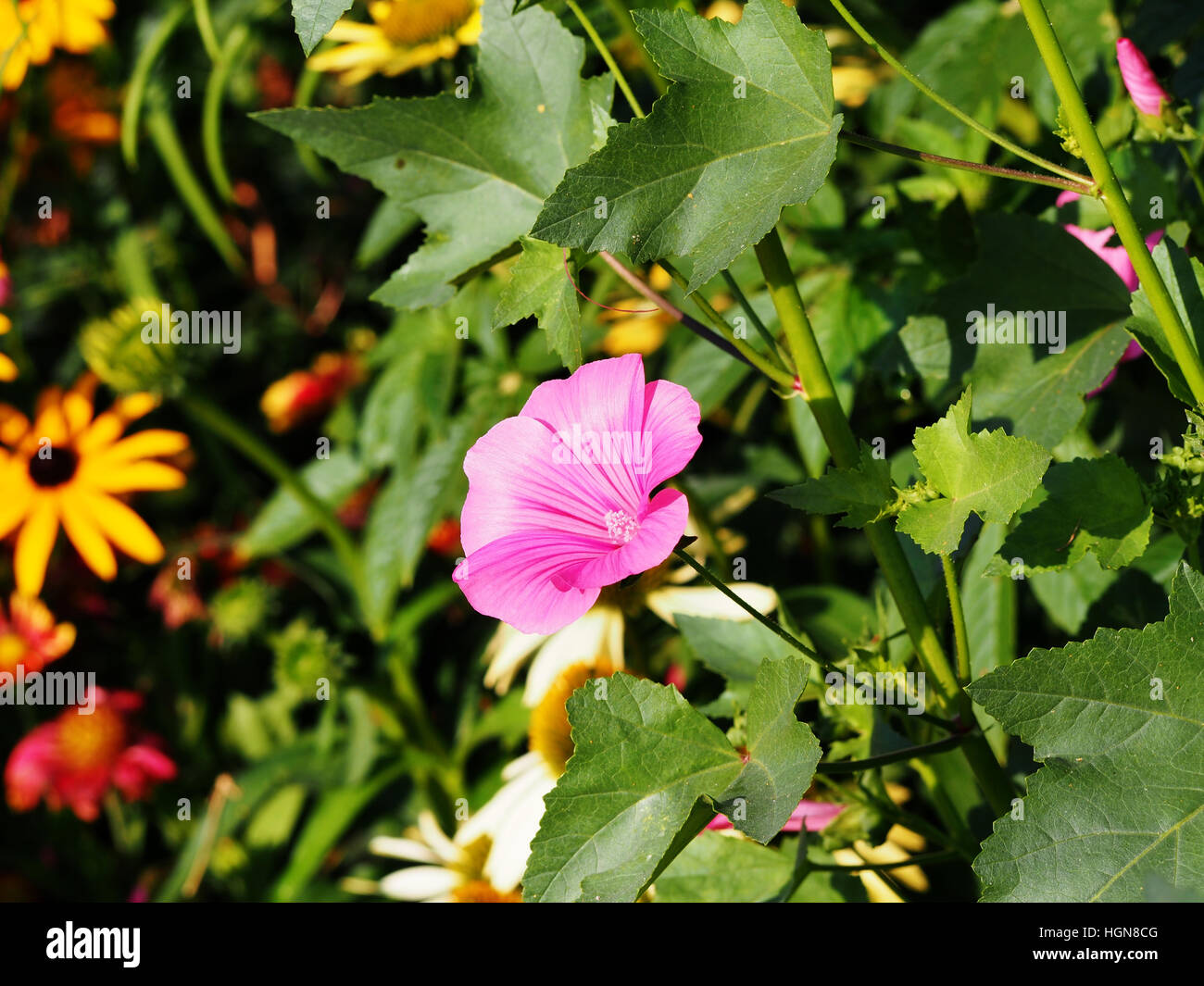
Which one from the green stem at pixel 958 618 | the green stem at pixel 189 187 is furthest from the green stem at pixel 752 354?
the green stem at pixel 189 187

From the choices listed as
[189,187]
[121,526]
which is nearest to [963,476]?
[121,526]

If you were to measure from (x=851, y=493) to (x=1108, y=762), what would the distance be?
15cm

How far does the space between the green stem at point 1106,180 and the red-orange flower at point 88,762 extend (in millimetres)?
1198

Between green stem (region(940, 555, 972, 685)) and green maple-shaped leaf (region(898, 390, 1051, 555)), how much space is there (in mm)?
15

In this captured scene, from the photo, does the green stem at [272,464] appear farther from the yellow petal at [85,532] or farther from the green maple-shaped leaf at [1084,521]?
the green maple-shaped leaf at [1084,521]

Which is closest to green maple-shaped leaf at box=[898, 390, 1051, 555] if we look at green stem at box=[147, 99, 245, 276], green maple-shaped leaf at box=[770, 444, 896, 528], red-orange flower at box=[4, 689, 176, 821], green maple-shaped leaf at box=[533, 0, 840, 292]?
green maple-shaped leaf at box=[770, 444, 896, 528]

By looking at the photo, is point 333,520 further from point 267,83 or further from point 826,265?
point 267,83

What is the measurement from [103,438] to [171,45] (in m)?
0.55

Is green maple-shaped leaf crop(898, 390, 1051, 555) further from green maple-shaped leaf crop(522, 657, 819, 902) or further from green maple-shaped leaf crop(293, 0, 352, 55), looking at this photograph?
green maple-shaped leaf crop(293, 0, 352, 55)

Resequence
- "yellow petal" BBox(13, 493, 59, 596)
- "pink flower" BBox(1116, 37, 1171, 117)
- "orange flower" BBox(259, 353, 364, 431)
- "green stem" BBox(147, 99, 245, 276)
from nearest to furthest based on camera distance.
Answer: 1. "pink flower" BBox(1116, 37, 1171, 117)
2. "yellow petal" BBox(13, 493, 59, 596)
3. "green stem" BBox(147, 99, 245, 276)
4. "orange flower" BBox(259, 353, 364, 431)

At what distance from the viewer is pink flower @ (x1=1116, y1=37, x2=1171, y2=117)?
58cm

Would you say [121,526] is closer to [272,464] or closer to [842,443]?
[272,464]

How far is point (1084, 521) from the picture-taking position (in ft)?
1.60

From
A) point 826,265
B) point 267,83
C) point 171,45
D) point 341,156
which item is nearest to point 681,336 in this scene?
point 826,265
